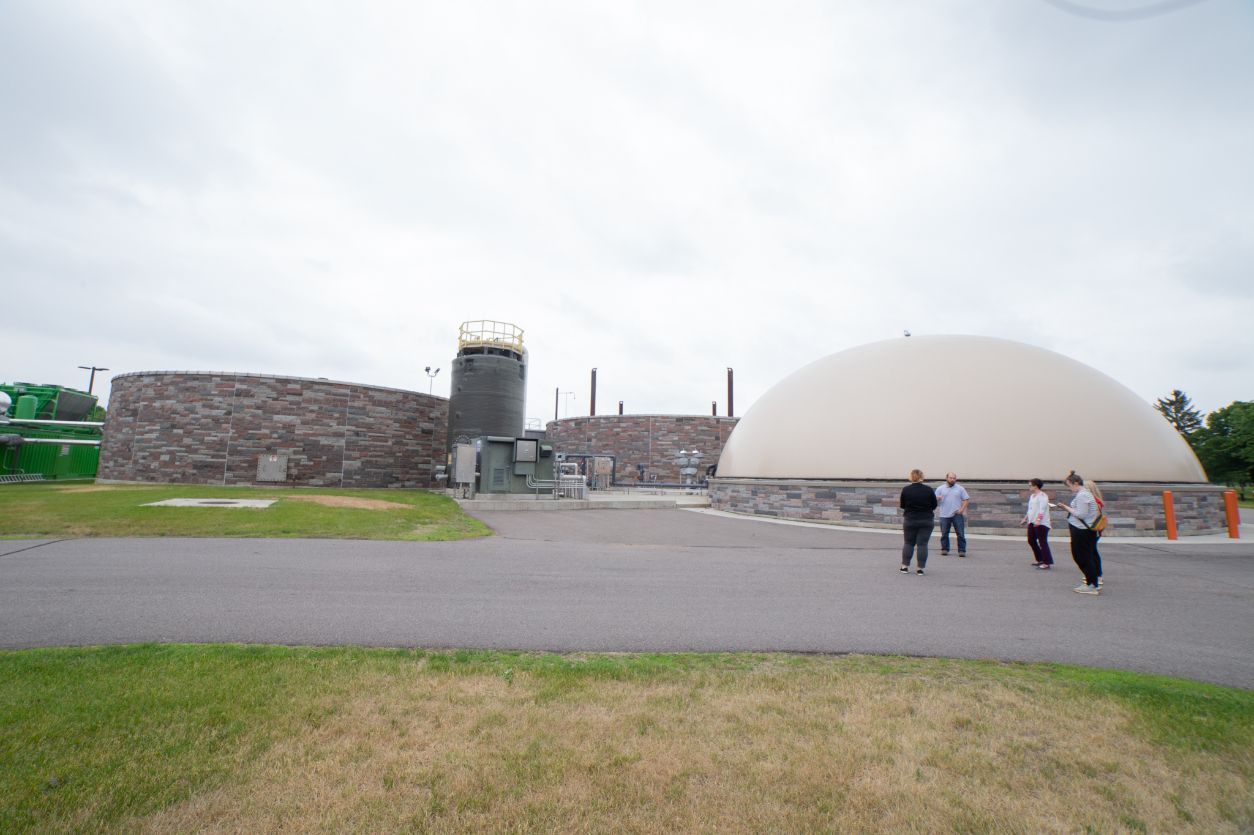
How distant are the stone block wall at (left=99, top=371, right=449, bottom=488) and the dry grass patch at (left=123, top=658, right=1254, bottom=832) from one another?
2778cm

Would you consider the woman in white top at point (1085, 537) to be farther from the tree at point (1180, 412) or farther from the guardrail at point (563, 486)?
the tree at point (1180, 412)

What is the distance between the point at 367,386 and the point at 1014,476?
27.9m

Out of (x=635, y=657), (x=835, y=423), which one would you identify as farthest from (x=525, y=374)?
(x=635, y=657)

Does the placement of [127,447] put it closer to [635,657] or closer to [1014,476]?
[635,657]

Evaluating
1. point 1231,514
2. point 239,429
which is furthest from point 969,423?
point 239,429

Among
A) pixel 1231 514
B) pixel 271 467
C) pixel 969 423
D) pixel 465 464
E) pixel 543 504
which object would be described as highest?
pixel 969 423

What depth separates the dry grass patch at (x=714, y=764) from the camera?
2.62 meters

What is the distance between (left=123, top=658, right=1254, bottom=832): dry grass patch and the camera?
262 cm

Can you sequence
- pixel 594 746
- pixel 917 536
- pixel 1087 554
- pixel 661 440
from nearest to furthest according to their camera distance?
pixel 594 746 → pixel 1087 554 → pixel 917 536 → pixel 661 440

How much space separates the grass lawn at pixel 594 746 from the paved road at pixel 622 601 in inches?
30.1

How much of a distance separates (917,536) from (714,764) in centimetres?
743

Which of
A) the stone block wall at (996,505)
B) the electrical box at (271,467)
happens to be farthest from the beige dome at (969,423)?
the electrical box at (271,467)

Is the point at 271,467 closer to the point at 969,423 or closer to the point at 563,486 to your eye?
the point at 563,486

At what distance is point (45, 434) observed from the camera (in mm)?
33062
